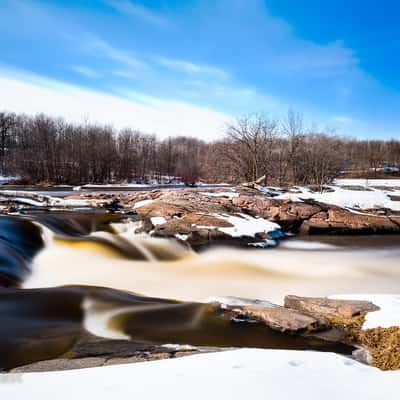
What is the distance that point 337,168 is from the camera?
91.5 feet

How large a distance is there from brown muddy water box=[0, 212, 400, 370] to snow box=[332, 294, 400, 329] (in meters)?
0.63

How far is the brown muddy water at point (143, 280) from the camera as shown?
12.7 feet

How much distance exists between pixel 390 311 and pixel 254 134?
20.9 meters

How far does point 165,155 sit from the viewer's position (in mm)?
62375

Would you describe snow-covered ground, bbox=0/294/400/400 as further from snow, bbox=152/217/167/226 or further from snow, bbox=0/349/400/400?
snow, bbox=152/217/167/226

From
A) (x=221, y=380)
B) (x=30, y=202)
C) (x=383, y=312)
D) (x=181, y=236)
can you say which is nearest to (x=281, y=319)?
(x=383, y=312)

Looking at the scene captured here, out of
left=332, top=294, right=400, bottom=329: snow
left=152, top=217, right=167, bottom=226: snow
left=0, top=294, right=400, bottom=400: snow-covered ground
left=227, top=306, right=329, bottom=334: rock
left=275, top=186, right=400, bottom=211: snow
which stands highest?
left=275, top=186, right=400, bottom=211: snow

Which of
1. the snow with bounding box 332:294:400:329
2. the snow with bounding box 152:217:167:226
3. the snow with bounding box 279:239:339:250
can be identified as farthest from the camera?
the snow with bounding box 152:217:167:226

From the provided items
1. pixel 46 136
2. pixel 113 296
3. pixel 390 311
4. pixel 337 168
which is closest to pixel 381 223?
pixel 390 311

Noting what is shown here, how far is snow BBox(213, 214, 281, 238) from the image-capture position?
1013 cm

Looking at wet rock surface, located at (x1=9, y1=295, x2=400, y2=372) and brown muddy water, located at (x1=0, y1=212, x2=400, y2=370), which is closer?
wet rock surface, located at (x1=9, y1=295, x2=400, y2=372)

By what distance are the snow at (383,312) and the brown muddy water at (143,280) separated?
627 millimetres

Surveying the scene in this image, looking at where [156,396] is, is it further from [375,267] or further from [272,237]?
[272,237]

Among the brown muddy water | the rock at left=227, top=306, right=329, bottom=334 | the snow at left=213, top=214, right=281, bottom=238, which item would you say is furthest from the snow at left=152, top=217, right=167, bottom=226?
the rock at left=227, top=306, right=329, bottom=334
